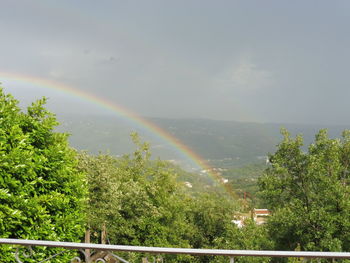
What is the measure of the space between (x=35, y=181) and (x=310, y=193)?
1365 cm

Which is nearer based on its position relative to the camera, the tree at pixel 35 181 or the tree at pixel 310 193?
the tree at pixel 35 181

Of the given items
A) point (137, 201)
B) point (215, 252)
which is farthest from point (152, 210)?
point (215, 252)

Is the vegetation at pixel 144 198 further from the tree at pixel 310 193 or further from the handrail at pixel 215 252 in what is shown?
the handrail at pixel 215 252

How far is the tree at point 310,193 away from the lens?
13398 millimetres

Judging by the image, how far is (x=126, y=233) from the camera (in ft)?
61.6

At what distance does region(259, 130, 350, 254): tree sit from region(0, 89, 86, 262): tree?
427 inches

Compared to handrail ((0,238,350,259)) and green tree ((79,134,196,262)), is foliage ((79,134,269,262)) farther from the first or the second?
handrail ((0,238,350,259))

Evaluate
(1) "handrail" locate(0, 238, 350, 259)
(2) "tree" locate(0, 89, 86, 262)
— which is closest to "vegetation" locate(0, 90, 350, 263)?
(2) "tree" locate(0, 89, 86, 262)

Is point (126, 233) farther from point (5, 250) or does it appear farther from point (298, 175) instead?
point (5, 250)

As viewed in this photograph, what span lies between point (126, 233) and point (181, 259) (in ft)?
13.8

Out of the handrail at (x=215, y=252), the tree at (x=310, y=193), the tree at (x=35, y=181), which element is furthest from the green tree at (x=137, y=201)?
the handrail at (x=215, y=252)

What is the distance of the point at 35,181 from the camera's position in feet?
22.0

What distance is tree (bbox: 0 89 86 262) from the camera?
6.18 metres

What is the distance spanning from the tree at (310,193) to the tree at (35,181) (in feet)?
35.6
